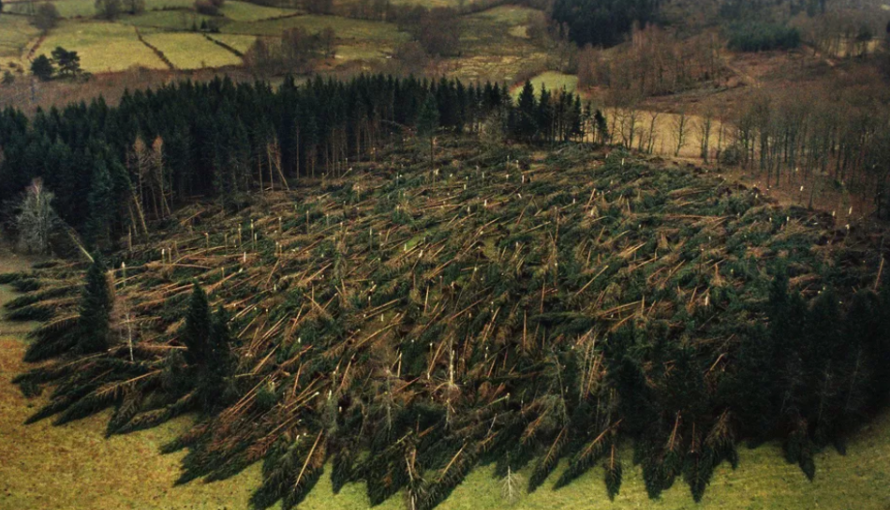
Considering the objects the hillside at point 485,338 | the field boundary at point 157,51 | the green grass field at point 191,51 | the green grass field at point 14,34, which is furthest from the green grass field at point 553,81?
the green grass field at point 14,34

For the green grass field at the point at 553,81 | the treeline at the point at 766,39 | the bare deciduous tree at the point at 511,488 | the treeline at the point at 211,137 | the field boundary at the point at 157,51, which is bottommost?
the bare deciduous tree at the point at 511,488

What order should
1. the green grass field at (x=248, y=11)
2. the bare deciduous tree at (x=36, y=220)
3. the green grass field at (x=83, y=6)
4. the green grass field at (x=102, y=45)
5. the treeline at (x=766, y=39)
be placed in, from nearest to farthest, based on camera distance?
the bare deciduous tree at (x=36, y=220) < the green grass field at (x=102, y=45) < the treeline at (x=766, y=39) < the green grass field at (x=83, y=6) < the green grass field at (x=248, y=11)

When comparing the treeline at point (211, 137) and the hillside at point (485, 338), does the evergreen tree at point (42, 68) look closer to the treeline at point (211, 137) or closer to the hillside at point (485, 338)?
the treeline at point (211, 137)

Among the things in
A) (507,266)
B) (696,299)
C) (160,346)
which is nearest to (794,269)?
(696,299)

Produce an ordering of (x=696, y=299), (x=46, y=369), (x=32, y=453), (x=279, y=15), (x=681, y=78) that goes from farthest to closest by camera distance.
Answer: (x=279, y=15), (x=681, y=78), (x=696, y=299), (x=46, y=369), (x=32, y=453)

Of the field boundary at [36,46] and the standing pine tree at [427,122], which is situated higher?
the field boundary at [36,46]

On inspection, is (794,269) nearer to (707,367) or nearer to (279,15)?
(707,367)
